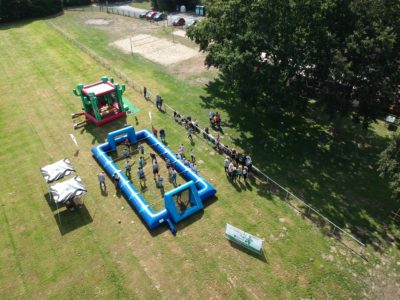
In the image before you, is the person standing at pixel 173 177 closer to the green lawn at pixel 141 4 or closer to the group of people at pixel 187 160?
the group of people at pixel 187 160

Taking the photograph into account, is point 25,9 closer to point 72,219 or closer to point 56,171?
point 56,171

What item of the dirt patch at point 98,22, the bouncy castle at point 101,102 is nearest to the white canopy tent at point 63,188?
the bouncy castle at point 101,102

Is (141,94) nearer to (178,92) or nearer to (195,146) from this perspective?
(178,92)

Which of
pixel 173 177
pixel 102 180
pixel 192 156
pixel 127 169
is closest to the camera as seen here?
pixel 102 180

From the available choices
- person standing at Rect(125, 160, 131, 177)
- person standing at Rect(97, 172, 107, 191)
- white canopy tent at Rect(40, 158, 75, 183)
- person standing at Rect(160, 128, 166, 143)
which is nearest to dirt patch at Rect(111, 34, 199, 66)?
person standing at Rect(160, 128, 166, 143)

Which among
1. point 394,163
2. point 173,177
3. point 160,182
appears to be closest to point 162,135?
point 173,177
